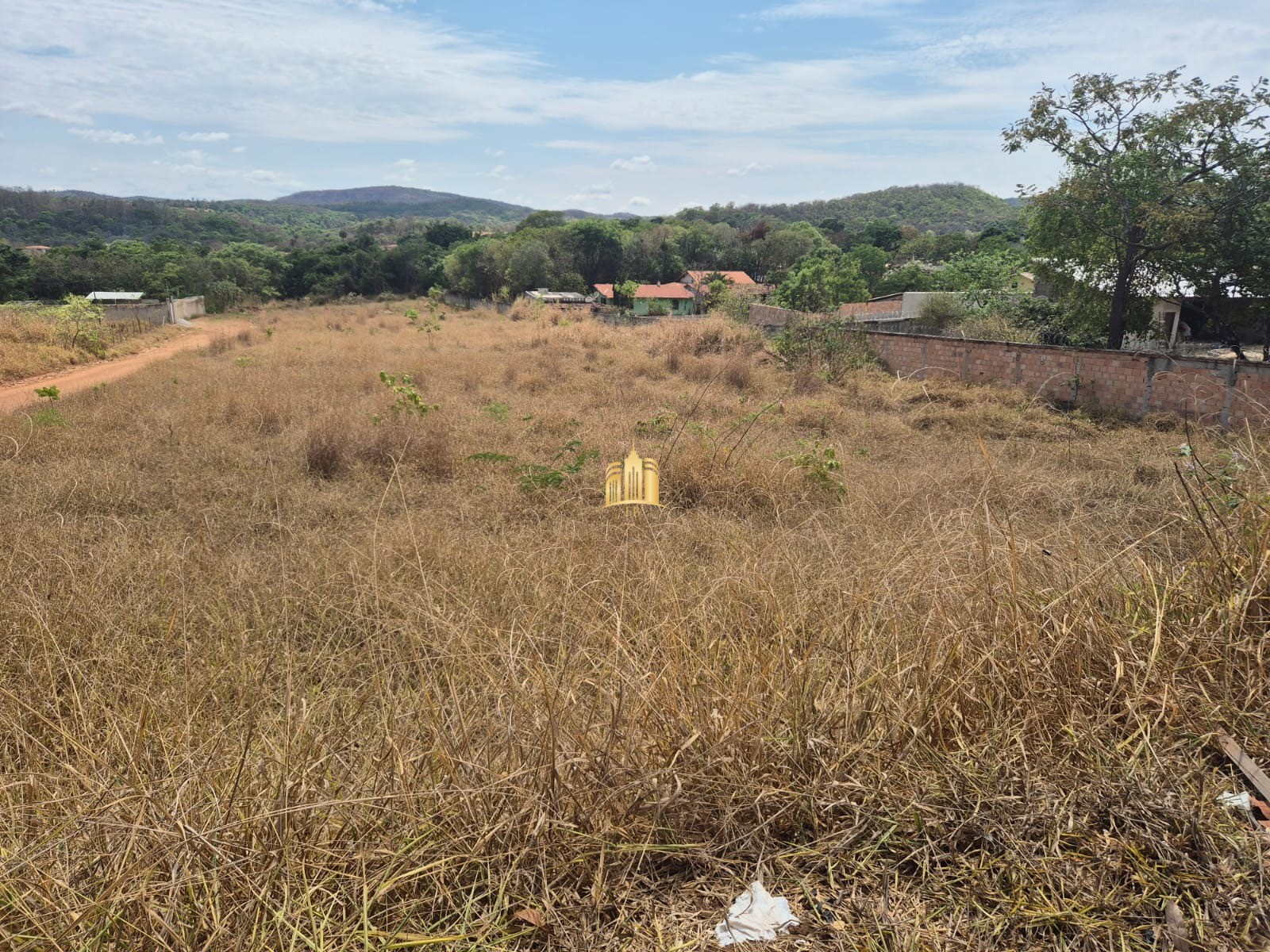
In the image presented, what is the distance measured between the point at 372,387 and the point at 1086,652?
10.2 metres

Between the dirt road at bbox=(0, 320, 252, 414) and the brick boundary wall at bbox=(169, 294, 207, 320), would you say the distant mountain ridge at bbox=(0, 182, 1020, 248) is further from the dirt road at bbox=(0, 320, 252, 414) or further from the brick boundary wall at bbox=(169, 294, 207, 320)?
the dirt road at bbox=(0, 320, 252, 414)

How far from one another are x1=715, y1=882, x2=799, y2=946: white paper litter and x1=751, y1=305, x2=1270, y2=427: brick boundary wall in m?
6.31

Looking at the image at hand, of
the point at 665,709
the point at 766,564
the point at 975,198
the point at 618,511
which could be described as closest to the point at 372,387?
the point at 618,511

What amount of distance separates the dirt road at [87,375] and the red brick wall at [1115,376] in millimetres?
11377

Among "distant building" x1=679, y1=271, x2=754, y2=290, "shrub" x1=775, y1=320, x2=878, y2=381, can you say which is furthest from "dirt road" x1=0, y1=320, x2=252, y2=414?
"distant building" x1=679, y1=271, x2=754, y2=290

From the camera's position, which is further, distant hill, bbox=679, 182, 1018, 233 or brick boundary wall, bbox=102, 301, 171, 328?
distant hill, bbox=679, 182, 1018, 233

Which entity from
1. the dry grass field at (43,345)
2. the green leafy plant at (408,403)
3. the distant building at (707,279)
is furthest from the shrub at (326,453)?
the distant building at (707,279)

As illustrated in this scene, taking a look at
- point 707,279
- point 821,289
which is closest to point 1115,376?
point 821,289

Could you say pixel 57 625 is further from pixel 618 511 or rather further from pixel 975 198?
pixel 975 198

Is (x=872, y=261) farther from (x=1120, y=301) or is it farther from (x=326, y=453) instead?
(x=326, y=453)

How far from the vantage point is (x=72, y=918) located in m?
1.45

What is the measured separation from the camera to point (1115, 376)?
9.77 meters

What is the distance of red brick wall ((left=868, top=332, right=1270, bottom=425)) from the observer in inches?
336

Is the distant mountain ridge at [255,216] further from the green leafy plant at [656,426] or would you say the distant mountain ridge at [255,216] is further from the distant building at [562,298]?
the green leafy plant at [656,426]
